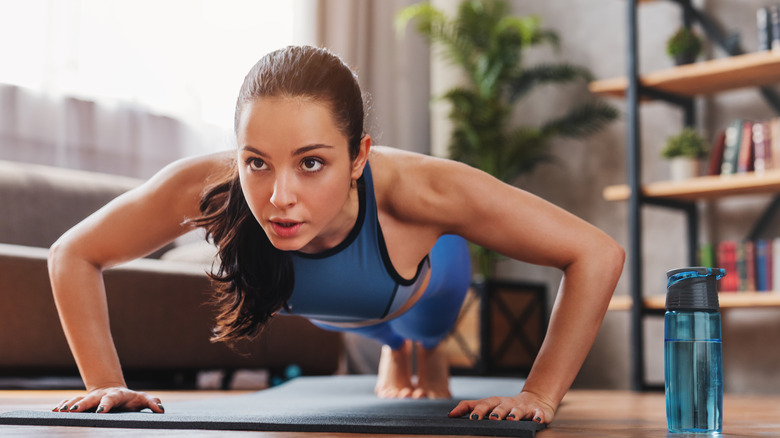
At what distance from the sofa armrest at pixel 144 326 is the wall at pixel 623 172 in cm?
149

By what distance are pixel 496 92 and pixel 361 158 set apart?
101 inches

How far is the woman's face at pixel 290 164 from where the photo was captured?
3.57ft

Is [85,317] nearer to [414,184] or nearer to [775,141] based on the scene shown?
[414,184]

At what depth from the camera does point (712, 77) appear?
313 centimetres

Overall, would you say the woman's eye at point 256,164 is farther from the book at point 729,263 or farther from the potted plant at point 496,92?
the potted plant at point 496,92

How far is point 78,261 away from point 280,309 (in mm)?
345

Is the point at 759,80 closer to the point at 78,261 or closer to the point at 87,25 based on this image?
the point at 87,25

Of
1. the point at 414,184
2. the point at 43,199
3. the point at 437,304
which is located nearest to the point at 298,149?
the point at 414,184

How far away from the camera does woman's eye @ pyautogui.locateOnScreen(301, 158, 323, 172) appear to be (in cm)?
111

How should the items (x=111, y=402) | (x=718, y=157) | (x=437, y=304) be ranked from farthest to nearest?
(x=718, y=157)
(x=437, y=304)
(x=111, y=402)

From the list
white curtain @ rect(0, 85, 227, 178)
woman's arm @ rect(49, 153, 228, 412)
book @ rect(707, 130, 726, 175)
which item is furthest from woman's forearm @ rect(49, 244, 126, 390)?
book @ rect(707, 130, 726, 175)

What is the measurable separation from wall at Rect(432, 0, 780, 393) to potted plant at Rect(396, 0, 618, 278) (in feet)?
0.45

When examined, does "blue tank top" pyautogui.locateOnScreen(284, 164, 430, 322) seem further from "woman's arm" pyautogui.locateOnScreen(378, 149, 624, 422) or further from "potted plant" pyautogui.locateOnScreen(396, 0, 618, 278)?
"potted plant" pyautogui.locateOnScreen(396, 0, 618, 278)

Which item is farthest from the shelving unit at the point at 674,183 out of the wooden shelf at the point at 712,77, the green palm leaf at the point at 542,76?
the green palm leaf at the point at 542,76
